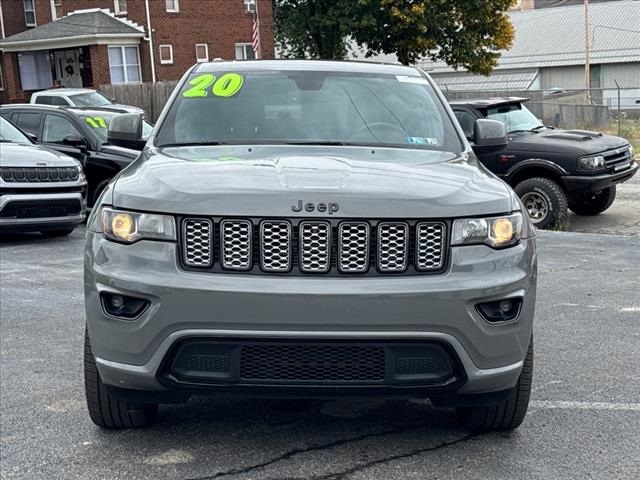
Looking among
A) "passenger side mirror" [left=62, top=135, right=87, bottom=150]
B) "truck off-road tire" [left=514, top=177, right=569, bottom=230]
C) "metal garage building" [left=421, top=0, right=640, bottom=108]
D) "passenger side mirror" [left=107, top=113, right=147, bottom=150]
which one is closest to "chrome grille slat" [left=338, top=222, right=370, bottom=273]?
"passenger side mirror" [left=107, top=113, right=147, bottom=150]

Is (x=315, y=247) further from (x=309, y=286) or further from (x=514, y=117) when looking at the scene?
(x=514, y=117)

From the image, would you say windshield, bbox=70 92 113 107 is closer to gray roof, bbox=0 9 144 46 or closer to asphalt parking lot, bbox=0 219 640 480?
A: gray roof, bbox=0 9 144 46

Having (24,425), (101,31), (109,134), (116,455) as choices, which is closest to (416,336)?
(116,455)

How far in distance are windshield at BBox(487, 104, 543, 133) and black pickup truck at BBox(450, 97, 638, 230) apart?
0.05ft

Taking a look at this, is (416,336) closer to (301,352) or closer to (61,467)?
(301,352)

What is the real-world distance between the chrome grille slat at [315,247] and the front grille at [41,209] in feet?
25.7

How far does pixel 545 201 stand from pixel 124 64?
1218 inches

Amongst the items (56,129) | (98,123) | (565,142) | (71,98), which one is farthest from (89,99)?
(565,142)

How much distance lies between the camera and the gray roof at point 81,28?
38.9 m

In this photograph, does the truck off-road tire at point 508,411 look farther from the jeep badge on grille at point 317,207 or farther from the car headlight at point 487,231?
the jeep badge on grille at point 317,207

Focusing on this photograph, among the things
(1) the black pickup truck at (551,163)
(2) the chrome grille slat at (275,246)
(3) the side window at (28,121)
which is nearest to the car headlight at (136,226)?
(2) the chrome grille slat at (275,246)

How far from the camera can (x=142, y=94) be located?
3125cm

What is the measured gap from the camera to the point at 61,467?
3.96 meters

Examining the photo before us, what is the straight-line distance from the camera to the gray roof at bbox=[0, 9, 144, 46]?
38906 millimetres
